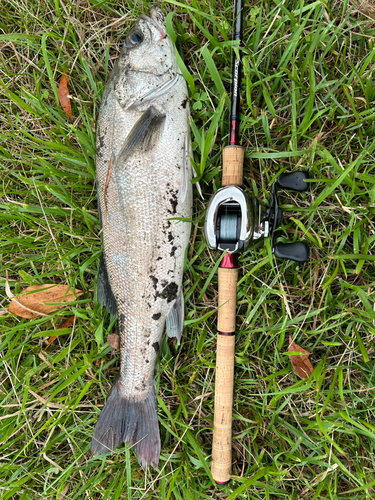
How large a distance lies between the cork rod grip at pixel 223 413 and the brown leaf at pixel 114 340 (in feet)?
2.42

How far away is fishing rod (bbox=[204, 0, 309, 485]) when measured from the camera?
6.18ft

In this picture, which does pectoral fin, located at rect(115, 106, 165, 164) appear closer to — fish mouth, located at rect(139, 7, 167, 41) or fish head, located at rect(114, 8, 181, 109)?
fish head, located at rect(114, 8, 181, 109)

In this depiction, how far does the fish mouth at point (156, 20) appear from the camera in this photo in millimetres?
2131

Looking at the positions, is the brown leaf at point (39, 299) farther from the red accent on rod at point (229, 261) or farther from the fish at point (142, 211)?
the red accent on rod at point (229, 261)

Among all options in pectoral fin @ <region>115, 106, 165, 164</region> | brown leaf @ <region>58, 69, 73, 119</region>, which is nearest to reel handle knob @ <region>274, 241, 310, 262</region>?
pectoral fin @ <region>115, 106, 165, 164</region>

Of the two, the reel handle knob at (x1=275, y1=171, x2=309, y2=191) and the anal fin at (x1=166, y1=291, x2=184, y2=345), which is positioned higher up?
the reel handle knob at (x1=275, y1=171, x2=309, y2=191)

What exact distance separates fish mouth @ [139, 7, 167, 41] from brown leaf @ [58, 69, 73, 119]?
72cm

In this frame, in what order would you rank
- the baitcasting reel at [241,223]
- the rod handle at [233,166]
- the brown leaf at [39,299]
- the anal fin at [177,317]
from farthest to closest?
the brown leaf at [39,299]
the anal fin at [177,317]
the rod handle at [233,166]
the baitcasting reel at [241,223]

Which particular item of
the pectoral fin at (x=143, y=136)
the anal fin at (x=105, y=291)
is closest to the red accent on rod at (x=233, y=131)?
the pectoral fin at (x=143, y=136)

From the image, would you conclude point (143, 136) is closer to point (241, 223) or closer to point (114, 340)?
point (241, 223)

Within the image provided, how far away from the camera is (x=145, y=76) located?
6.93 feet

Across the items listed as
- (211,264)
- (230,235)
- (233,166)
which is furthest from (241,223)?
(211,264)

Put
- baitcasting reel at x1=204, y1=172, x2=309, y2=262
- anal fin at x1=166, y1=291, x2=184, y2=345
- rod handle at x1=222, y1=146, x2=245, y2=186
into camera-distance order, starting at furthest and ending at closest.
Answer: anal fin at x1=166, y1=291, x2=184, y2=345 → rod handle at x1=222, y1=146, x2=245, y2=186 → baitcasting reel at x1=204, y1=172, x2=309, y2=262

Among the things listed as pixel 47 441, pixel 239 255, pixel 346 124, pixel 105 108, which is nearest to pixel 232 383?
pixel 239 255
